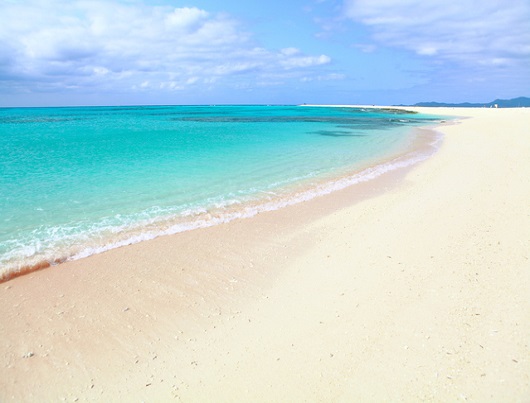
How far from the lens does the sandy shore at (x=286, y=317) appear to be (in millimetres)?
3994

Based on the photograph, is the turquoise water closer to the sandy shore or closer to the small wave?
the small wave

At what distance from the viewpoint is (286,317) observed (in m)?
5.21

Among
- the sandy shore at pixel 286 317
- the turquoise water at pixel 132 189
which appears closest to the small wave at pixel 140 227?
the turquoise water at pixel 132 189

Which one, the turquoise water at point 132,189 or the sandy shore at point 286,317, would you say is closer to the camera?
the sandy shore at point 286,317

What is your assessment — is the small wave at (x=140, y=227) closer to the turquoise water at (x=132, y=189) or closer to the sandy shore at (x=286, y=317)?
the turquoise water at (x=132, y=189)

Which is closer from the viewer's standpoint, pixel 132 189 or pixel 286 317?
pixel 286 317

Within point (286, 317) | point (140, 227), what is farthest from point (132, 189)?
point (286, 317)

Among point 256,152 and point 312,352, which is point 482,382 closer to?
point 312,352

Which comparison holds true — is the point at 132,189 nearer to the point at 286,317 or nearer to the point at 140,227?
the point at 140,227

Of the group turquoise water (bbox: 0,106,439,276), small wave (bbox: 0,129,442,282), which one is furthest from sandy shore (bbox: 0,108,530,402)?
turquoise water (bbox: 0,106,439,276)

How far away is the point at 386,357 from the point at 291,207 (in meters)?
6.67

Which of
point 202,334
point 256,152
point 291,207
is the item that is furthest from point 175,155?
point 202,334

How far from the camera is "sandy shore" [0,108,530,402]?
3.99 metres

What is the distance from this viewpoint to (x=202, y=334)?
16.1ft
